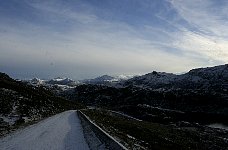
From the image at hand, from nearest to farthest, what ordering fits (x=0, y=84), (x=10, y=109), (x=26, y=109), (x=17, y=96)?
(x=10, y=109) → (x=26, y=109) → (x=17, y=96) → (x=0, y=84)

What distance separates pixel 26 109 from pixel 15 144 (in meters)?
42.2

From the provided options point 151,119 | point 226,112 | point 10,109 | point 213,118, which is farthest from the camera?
point 226,112

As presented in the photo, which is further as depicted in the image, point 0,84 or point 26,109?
point 0,84

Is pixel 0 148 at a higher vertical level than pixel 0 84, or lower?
lower

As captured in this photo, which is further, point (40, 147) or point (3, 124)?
point (3, 124)

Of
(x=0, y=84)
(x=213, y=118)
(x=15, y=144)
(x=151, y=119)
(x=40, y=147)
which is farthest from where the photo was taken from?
(x=213, y=118)

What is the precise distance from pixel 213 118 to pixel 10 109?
409ft

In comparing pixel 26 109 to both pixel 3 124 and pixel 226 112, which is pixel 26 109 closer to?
pixel 3 124

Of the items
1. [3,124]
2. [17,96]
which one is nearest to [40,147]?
[3,124]

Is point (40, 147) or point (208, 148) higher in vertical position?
point (40, 147)

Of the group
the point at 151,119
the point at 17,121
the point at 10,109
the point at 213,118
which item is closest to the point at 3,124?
the point at 17,121

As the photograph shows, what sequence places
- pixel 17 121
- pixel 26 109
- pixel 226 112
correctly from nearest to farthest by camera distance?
pixel 17 121 → pixel 26 109 → pixel 226 112

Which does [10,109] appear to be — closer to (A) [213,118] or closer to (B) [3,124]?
(B) [3,124]

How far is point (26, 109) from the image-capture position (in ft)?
214
